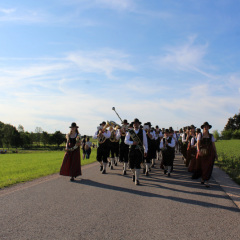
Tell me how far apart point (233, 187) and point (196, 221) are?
4.10m

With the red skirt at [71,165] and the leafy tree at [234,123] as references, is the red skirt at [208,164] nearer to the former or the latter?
the red skirt at [71,165]

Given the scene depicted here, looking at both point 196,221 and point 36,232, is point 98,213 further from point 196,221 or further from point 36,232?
point 196,221

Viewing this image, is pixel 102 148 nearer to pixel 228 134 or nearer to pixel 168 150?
pixel 168 150

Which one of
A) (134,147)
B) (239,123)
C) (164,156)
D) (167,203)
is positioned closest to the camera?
(167,203)

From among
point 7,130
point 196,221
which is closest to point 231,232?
point 196,221

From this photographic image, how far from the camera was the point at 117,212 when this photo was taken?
5633 millimetres

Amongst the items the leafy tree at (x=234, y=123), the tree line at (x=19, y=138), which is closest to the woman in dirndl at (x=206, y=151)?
the tree line at (x=19, y=138)

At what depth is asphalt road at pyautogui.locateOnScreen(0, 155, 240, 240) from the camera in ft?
14.8

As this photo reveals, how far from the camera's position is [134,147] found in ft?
31.3

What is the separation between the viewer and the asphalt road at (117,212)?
14.8 ft

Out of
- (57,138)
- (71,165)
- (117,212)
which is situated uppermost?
(57,138)

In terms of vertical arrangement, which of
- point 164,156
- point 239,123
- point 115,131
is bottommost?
point 164,156

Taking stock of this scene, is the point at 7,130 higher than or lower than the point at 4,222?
higher

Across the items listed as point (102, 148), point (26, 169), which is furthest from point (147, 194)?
point (26, 169)
